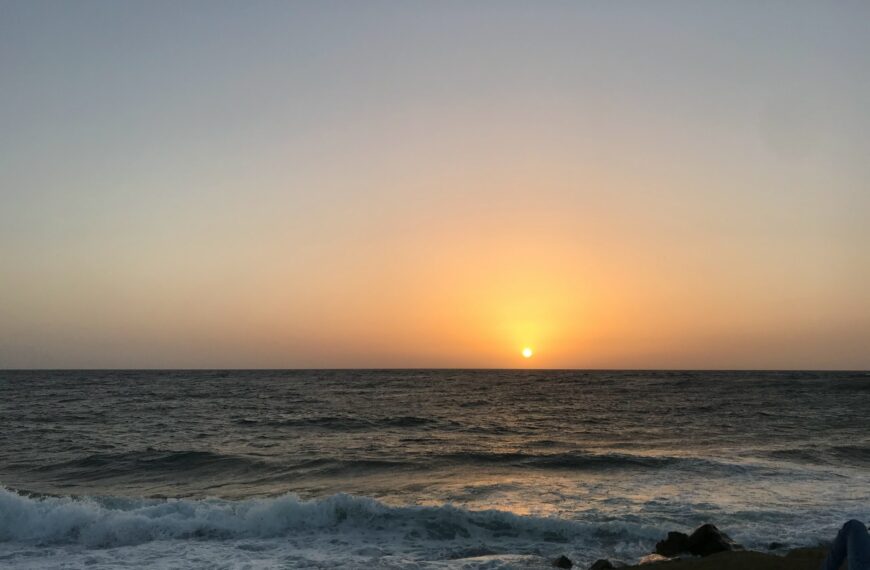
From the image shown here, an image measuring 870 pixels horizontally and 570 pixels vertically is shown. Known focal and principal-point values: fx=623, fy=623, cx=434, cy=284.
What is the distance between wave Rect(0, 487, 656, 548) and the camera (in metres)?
14.6

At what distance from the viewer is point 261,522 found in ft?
51.1

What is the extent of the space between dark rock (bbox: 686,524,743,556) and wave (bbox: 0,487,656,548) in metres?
1.79

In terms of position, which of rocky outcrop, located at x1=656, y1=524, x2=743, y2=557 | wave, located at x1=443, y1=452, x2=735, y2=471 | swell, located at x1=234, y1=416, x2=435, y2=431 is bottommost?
swell, located at x1=234, y1=416, x2=435, y2=431

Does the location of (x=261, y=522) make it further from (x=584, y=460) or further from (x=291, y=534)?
(x=584, y=460)

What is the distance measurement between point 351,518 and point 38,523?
302 inches

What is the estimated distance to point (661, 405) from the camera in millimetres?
54531

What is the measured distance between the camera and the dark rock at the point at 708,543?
39.8ft

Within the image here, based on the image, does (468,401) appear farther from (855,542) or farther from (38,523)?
(855,542)

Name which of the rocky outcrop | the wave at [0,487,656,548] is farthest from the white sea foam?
the rocky outcrop

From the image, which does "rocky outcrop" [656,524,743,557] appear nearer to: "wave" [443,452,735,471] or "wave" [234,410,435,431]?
"wave" [443,452,735,471]

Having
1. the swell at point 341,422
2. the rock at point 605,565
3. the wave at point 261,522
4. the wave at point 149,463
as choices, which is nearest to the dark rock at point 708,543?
the rock at point 605,565

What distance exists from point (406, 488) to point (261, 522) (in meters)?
5.62

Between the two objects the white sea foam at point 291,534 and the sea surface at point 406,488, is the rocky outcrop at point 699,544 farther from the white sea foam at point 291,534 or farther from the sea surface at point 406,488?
the white sea foam at point 291,534

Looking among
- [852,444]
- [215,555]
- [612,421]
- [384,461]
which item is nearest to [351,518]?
[215,555]
